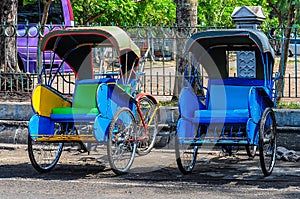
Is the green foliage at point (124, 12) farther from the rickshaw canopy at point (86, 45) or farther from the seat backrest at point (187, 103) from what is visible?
the seat backrest at point (187, 103)

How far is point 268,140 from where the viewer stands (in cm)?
972

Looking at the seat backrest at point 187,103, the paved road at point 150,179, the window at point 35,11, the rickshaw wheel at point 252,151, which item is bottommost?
the paved road at point 150,179

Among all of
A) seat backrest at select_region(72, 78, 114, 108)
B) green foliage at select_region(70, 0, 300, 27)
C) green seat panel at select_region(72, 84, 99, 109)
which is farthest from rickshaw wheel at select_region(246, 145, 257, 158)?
green foliage at select_region(70, 0, 300, 27)

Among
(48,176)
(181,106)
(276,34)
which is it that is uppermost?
(276,34)

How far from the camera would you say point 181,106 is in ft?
31.7

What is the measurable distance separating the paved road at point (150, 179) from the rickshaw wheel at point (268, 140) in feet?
0.52

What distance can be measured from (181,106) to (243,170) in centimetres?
129

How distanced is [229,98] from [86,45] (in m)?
2.23

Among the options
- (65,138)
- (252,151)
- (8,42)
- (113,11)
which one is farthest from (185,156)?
(113,11)

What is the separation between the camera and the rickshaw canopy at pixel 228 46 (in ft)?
32.0

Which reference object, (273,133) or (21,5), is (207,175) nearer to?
(273,133)

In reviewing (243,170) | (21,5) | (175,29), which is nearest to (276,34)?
(175,29)

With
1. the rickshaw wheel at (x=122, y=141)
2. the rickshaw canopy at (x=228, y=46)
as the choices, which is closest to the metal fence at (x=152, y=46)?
the rickshaw canopy at (x=228, y=46)

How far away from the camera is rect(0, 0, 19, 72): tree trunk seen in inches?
591
